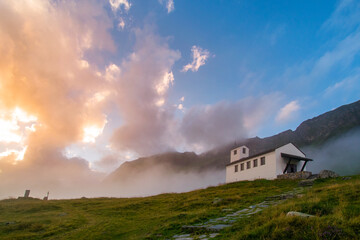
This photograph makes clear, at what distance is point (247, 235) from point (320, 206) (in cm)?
444

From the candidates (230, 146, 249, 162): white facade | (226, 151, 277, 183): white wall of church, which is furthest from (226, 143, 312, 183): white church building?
(230, 146, 249, 162): white facade

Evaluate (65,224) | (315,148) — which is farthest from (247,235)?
(315,148)

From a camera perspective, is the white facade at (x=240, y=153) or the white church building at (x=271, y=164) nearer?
the white church building at (x=271, y=164)

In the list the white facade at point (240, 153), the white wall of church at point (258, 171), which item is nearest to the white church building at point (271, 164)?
the white wall of church at point (258, 171)

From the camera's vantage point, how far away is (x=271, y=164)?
134ft

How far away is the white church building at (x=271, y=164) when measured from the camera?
4056 cm

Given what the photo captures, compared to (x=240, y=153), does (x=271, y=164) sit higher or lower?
lower

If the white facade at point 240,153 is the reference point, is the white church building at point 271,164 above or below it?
below

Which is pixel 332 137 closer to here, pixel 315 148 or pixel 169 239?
pixel 315 148

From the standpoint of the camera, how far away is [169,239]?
35.3ft

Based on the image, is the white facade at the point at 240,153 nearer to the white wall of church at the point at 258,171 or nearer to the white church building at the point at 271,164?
the white church building at the point at 271,164

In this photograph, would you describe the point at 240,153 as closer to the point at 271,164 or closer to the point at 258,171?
the point at 258,171

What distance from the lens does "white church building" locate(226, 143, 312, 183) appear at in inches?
1597

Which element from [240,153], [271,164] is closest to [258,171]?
[271,164]
